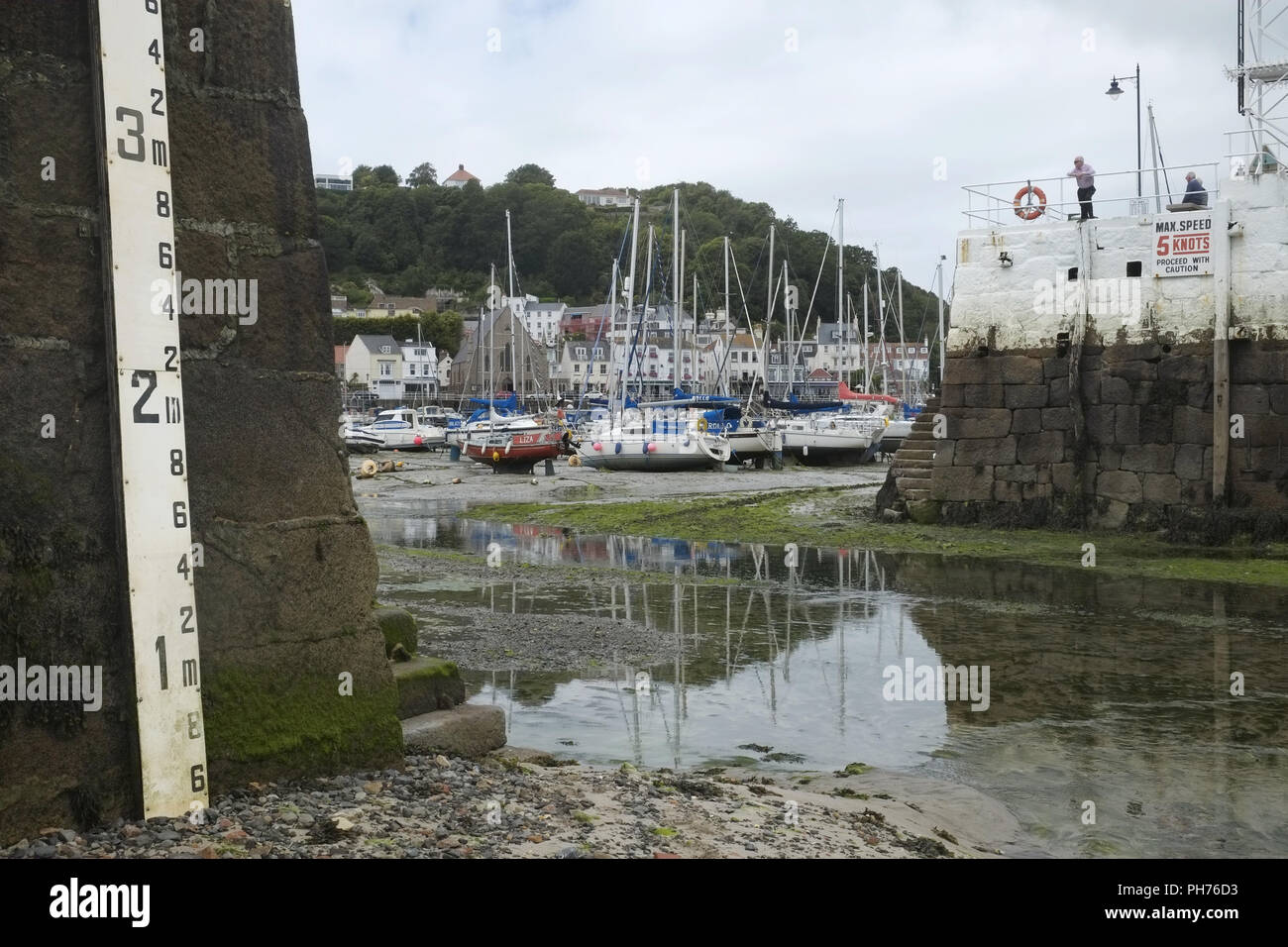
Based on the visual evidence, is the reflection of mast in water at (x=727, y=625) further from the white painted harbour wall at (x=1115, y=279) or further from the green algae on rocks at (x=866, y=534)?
the white painted harbour wall at (x=1115, y=279)

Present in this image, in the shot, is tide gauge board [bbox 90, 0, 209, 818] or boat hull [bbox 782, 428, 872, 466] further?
boat hull [bbox 782, 428, 872, 466]

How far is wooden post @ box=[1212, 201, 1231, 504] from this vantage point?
775 inches

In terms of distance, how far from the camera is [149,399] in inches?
202

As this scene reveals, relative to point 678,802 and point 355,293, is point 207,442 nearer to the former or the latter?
point 678,802

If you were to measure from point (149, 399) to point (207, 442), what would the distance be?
0.34 meters

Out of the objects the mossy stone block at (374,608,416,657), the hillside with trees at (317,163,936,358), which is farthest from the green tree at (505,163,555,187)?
the mossy stone block at (374,608,416,657)

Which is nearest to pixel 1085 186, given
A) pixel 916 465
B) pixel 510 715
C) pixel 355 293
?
pixel 916 465

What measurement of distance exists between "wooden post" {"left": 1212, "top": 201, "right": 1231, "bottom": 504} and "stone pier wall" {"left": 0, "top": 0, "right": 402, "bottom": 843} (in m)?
17.1

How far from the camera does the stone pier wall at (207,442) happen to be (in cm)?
488

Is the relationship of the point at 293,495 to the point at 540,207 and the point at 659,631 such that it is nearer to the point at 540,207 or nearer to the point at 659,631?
the point at 659,631

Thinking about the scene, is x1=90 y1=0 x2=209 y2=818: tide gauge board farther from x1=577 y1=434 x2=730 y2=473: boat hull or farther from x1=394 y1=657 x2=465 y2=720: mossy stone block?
x1=577 y1=434 x2=730 y2=473: boat hull

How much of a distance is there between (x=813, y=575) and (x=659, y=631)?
5280 mm

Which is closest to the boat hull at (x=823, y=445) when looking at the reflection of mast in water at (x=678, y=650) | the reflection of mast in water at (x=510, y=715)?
the reflection of mast in water at (x=678, y=650)
